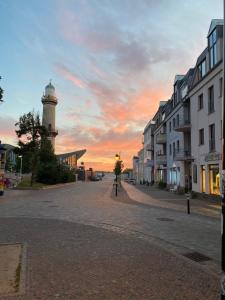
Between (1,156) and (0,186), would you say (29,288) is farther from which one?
(1,156)

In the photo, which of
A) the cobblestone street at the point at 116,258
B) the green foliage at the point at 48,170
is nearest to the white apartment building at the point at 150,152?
the green foliage at the point at 48,170

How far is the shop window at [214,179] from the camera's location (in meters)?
25.2

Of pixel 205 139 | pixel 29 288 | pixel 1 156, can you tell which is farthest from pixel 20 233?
pixel 1 156

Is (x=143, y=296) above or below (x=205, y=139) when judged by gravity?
below

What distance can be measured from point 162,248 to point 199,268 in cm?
200

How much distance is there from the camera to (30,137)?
45.9 metres

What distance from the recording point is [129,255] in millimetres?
8281

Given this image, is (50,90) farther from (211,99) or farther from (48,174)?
(211,99)

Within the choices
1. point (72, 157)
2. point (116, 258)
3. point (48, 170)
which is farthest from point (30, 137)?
point (72, 157)

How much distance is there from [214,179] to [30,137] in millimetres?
27359

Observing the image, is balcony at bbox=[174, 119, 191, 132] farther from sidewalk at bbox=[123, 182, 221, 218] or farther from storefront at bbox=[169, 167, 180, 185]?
storefront at bbox=[169, 167, 180, 185]

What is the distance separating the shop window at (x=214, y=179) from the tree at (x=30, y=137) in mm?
25700

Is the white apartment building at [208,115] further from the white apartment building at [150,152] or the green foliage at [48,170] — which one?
the white apartment building at [150,152]

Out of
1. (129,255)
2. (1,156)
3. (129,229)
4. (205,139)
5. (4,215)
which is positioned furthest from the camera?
(1,156)
